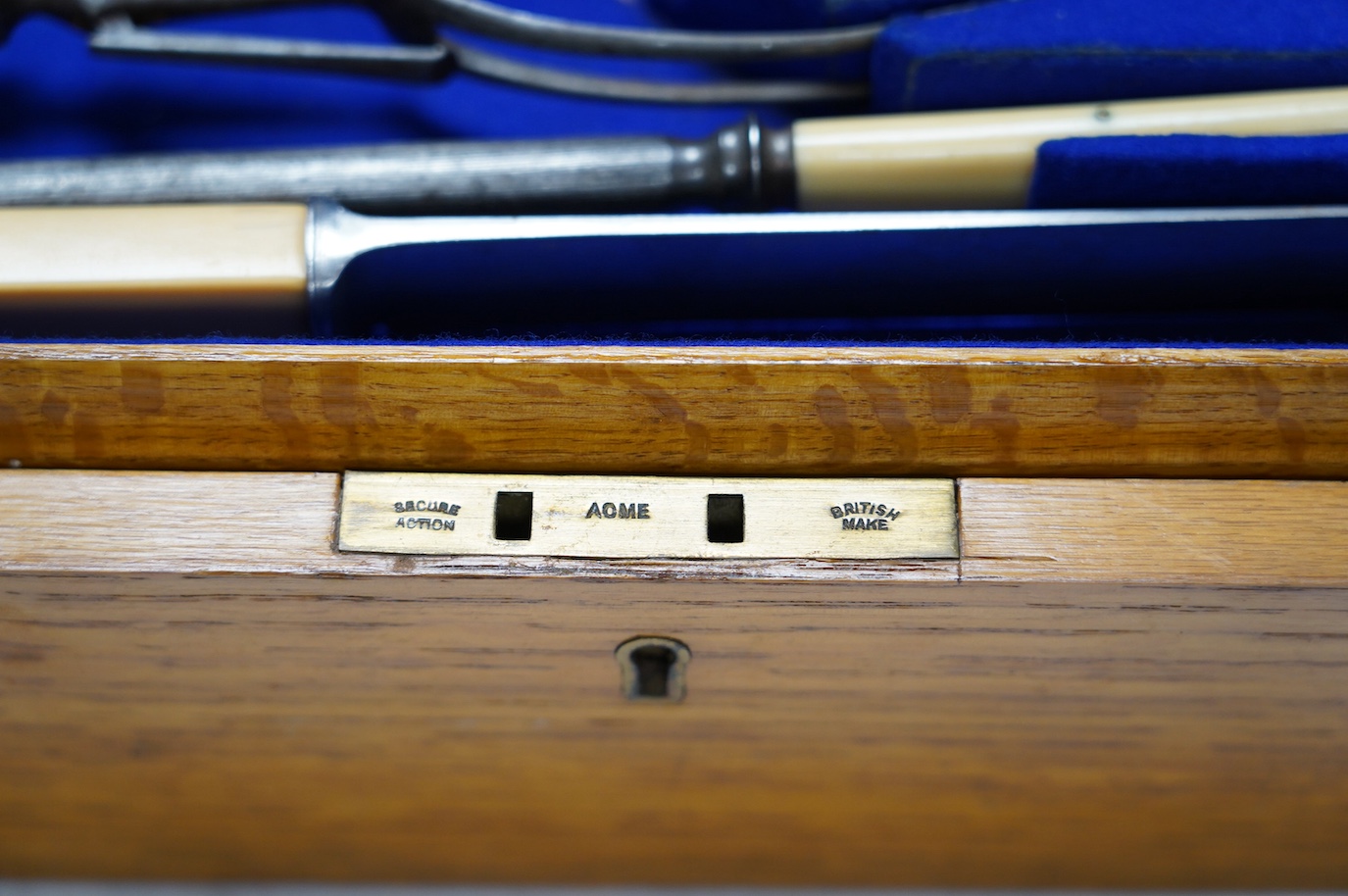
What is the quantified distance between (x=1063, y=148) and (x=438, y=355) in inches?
9.4

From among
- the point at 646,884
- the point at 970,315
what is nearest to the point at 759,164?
the point at 970,315

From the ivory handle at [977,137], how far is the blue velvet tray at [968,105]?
18mm

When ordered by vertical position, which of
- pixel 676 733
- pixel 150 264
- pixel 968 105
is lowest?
pixel 676 733

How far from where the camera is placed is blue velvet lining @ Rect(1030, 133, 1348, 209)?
35cm

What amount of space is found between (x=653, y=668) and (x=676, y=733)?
4 centimetres

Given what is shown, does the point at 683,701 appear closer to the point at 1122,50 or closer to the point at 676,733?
the point at 676,733

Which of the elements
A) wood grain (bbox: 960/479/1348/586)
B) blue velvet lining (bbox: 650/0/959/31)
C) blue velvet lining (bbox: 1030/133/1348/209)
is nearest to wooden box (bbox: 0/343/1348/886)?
wood grain (bbox: 960/479/1348/586)

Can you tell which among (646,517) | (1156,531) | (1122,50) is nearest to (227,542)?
(646,517)

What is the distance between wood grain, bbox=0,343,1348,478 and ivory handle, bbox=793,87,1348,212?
14 cm

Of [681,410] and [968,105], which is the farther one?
[968,105]

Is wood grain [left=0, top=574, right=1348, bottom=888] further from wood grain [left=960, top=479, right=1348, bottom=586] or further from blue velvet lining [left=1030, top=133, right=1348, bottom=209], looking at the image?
blue velvet lining [left=1030, top=133, right=1348, bottom=209]

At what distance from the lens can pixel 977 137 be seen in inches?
15.1

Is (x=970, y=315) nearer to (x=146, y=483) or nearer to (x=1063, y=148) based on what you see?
(x=1063, y=148)

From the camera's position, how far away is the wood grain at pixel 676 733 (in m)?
0.29
